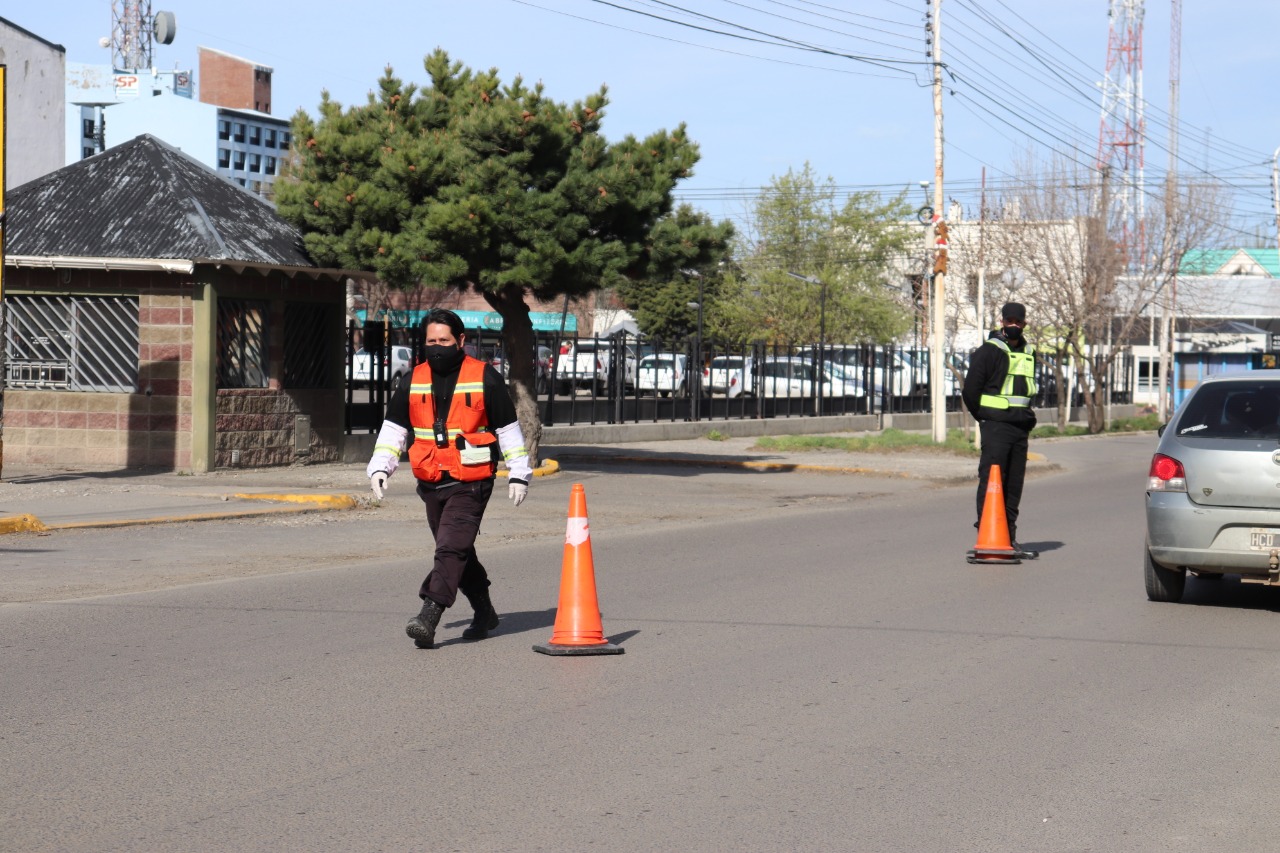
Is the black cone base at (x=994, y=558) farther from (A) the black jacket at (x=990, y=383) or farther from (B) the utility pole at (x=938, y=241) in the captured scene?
(B) the utility pole at (x=938, y=241)

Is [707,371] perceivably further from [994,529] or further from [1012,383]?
[994,529]

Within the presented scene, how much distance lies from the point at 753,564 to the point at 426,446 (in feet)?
16.0

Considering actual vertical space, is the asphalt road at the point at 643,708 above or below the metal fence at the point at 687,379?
below

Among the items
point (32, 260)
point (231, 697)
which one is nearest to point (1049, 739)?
point (231, 697)

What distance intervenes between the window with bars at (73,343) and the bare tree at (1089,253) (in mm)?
28869

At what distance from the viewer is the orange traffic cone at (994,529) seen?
493 inches

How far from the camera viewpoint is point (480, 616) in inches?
347

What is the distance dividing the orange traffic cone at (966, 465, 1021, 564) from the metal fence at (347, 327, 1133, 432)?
1197 cm

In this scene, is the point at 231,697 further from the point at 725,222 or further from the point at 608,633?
the point at 725,222

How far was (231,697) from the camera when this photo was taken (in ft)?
23.4

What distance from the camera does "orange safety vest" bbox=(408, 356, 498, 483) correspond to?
8281mm

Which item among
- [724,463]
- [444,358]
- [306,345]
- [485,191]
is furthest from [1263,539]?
[724,463]

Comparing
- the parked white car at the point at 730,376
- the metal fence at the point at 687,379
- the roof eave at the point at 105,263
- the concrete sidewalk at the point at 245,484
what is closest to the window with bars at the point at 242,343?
the roof eave at the point at 105,263

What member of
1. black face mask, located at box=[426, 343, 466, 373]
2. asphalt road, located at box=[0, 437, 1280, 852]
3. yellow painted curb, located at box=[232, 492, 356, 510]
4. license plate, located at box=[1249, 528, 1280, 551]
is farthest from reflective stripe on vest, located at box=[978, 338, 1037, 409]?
yellow painted curb, located at box=[232, 492, 356, 510]
